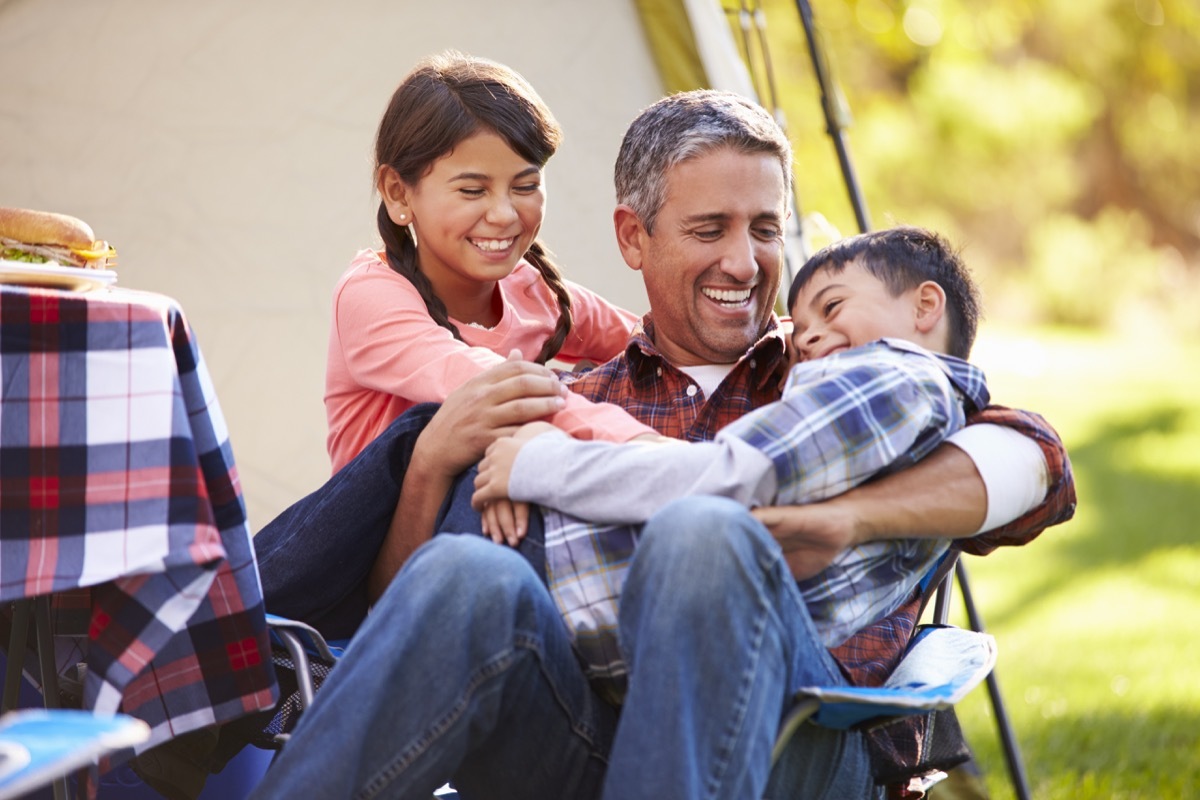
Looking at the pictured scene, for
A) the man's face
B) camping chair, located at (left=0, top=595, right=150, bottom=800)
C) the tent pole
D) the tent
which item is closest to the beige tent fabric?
the tent

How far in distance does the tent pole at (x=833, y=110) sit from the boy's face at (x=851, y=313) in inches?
44.8

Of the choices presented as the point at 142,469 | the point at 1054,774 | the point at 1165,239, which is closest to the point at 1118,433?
the point at 1165,239

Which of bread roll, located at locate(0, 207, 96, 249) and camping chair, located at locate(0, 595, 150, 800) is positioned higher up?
bread roll, located at locate(0, 207, 96, 249)

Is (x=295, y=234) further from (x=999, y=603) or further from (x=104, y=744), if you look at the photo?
(x=999, y=603)

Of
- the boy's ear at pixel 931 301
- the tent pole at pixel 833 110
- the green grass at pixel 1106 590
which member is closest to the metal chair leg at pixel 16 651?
the boy's ear at pixel 931 301

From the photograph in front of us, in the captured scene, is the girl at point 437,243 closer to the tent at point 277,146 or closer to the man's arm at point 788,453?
the man's arm at point 788,453

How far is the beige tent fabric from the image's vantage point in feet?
11.9

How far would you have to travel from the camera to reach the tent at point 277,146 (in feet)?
11.9

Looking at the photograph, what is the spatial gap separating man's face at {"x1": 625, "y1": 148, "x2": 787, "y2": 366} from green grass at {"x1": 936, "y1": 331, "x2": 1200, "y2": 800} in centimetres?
164

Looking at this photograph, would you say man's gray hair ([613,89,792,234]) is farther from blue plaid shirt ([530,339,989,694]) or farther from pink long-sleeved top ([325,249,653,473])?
blue plaid shirt ([530,339,989,694])

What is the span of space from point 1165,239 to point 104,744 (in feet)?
43.3

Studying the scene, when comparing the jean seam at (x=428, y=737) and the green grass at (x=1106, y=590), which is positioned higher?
the jean seam at (x=428, y=737)

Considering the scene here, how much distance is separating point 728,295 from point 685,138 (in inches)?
A: 11.4

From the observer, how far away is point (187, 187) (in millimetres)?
3717
